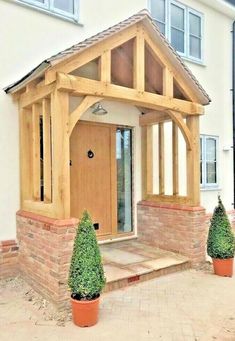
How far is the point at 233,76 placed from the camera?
11.2 metres

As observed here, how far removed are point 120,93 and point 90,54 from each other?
84cm

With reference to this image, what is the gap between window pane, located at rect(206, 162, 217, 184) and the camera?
416 inches

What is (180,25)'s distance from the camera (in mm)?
9695

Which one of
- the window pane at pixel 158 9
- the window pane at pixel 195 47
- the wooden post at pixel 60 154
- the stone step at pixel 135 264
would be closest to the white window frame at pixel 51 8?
the window pane at pixel 158 9

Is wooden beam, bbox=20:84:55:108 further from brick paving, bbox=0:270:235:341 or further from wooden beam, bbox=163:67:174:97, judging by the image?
brick paving, bbox=0:270:235:341

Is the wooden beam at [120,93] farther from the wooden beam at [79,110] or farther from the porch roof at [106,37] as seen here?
the porch roof at [106,37]

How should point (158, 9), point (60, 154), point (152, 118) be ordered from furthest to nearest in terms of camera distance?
point (158, 9)
point (152, 118)
point (60, 154)

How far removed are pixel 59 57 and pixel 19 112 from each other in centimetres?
191

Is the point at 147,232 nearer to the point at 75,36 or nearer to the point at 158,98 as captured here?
the point at 158,98

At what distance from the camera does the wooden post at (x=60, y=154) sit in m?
4.98

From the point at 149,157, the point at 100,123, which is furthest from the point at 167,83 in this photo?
the point at 149,157

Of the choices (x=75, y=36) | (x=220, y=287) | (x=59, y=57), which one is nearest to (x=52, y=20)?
(x=75, y=36)

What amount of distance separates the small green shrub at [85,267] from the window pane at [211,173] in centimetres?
681

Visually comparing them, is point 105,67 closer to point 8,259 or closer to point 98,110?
point 98,110
